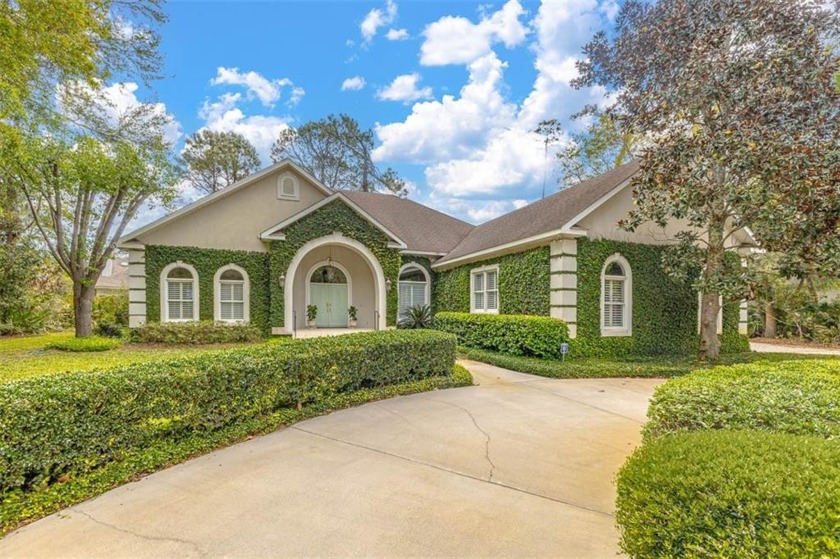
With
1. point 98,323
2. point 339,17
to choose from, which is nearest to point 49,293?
point 98,323

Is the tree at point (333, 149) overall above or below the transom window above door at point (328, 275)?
above

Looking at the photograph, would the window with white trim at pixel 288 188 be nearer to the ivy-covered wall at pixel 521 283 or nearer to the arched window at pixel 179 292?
the arched window at pixel 179 292

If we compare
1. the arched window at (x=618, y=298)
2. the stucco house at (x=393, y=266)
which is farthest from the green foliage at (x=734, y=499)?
the arched window at (x=618, y=298)

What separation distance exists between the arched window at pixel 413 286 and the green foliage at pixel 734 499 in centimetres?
1536

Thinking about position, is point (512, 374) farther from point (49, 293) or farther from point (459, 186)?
point (49, 293)

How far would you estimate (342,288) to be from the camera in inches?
683

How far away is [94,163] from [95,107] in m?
1.69

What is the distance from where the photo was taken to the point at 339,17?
37.0ft

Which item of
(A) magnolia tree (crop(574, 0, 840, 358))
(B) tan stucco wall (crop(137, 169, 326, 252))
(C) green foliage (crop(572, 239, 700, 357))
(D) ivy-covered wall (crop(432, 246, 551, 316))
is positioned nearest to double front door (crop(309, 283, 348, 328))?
(B) tan stucco wall (crop(137, 169, 326, 252))

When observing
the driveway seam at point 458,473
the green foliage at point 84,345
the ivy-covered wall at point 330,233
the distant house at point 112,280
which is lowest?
the green foliage at point 84,345

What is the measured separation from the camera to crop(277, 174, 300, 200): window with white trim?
15834mm

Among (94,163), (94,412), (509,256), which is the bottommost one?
(94,412)

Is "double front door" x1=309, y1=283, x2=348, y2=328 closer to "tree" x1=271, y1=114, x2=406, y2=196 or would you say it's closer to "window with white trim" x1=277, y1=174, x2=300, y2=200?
"window with white trim" x1=277, y1=174, x2=300, y2=200

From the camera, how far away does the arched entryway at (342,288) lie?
51.4 ft
